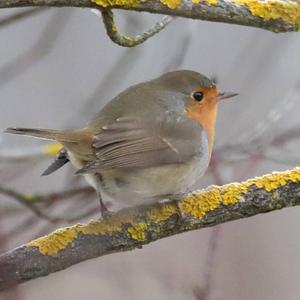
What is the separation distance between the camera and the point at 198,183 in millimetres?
5648

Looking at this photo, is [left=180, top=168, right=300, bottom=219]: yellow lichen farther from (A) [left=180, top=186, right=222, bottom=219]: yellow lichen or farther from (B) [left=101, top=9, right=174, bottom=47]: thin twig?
(B) [left=101, top=9, right=174, bottom=47]: thin twig

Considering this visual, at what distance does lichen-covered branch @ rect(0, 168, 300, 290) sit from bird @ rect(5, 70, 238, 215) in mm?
149

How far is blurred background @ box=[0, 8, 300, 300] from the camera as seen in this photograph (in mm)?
3443

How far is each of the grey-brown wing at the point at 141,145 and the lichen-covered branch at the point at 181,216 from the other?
28 centimetres

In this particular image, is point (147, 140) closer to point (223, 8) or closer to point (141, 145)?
point (141, 145)

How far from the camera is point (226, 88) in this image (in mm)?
5676

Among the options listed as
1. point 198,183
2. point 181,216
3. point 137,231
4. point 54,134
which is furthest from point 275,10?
point 198,183

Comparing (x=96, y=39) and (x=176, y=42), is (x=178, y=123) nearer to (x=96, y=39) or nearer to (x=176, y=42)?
(x=176, y=42)

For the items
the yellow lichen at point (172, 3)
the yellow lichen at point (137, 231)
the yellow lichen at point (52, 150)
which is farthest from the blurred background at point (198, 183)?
the yellow lichen at point (172, 3)

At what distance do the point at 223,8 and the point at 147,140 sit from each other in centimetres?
83

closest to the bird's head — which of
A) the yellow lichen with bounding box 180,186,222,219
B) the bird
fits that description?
the bird

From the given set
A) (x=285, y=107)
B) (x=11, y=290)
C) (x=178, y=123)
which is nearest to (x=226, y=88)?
(x=285, y=107)

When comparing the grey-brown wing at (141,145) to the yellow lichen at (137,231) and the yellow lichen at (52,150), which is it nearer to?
the yellow lichen at (137,231)

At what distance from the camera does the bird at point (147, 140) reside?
2998mm
